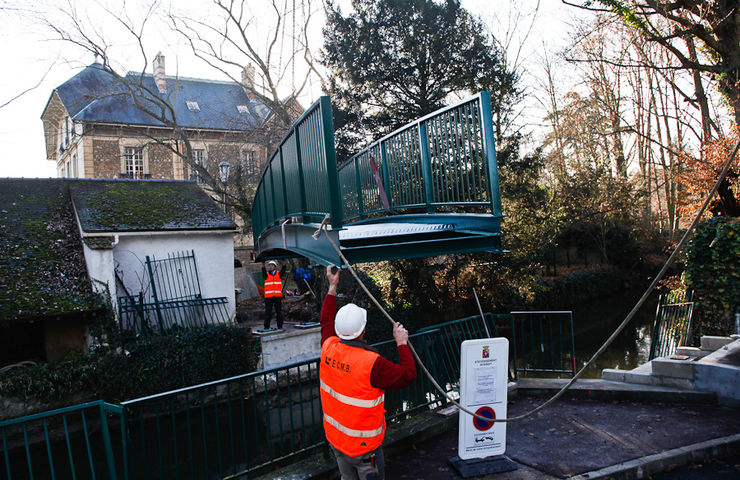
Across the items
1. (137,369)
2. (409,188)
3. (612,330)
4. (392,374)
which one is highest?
(409,188)

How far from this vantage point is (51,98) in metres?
34.0

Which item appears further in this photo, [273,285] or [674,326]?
[273,285]

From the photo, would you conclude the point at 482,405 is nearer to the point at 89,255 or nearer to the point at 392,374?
the point at 392,374

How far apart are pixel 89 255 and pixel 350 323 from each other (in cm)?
1224

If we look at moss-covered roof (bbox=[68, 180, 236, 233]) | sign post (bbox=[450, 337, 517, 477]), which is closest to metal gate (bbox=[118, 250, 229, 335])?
moss-covered roof (bbox=[68, 180, 236, 233])

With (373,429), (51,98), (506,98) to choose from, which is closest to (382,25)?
(506,98)

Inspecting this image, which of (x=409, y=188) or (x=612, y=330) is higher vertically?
(x=409, y=188)

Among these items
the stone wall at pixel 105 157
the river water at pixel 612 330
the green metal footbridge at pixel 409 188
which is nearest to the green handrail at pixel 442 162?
the green metal footbridge at pixel 409 188

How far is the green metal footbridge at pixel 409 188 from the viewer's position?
5.40 metres

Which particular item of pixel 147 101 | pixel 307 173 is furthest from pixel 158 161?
pixel 307 173

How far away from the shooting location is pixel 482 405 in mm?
5316

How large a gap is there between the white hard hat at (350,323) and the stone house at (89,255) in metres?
10.9

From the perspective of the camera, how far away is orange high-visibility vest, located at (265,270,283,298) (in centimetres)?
1532

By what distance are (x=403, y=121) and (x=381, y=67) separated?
2.41 meters
